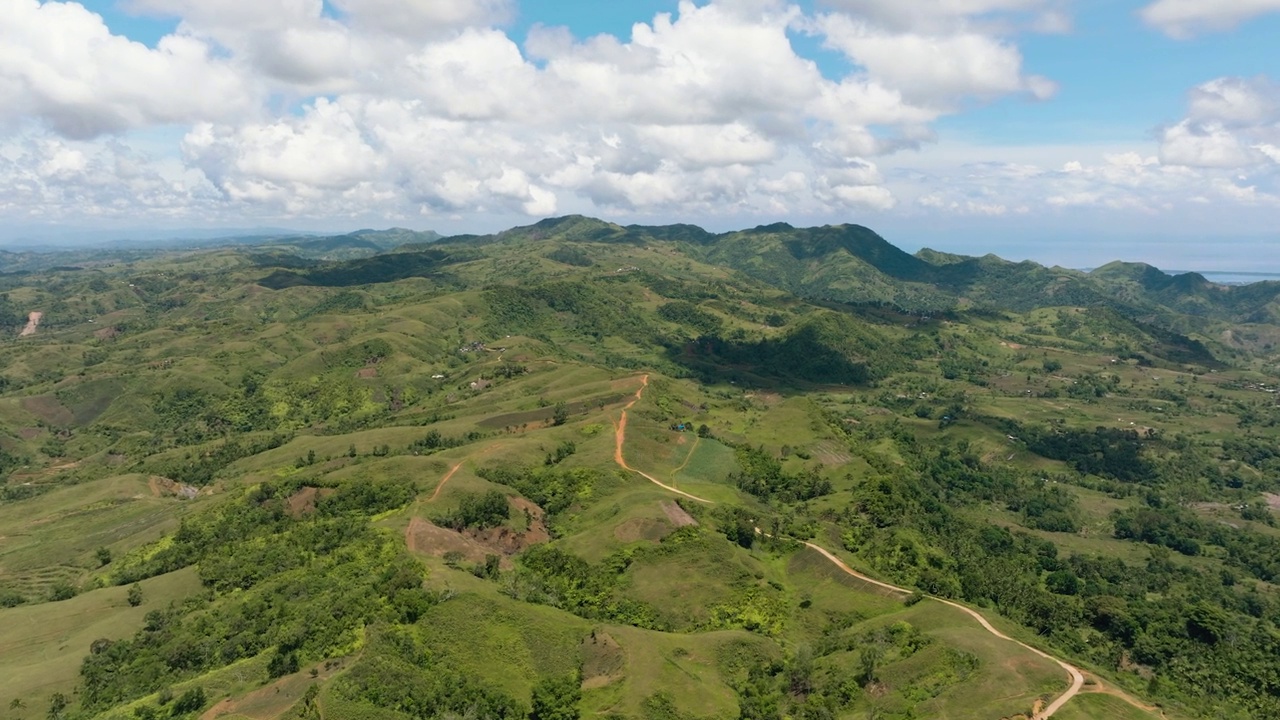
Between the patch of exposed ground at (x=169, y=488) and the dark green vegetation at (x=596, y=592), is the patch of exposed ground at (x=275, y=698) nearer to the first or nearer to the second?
the dark green vegetation at (x=596, y=592)

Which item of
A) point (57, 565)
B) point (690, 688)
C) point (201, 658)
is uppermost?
point (690, 688)

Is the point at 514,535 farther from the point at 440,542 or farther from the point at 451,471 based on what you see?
the point at 451,471

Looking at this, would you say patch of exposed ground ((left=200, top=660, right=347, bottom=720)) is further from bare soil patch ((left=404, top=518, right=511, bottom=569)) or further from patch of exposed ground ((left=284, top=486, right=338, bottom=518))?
patch of exposed ground ((left=284, top=486, right=338, bottom=518))

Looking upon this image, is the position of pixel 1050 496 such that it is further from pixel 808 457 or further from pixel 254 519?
pixel 254 519

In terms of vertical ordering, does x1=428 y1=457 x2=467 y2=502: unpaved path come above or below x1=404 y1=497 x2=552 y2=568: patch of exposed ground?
above

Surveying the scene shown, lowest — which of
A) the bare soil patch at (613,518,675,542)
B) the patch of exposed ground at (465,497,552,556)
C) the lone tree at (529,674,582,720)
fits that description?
the lone tree at (529,674,582,720)

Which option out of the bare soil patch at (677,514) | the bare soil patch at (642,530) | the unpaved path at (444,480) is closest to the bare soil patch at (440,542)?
the unpaved path at (444,480)

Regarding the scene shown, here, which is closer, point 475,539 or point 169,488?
point 475,539

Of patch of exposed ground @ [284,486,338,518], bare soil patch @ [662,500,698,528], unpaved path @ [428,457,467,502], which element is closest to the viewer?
bare soil patch @ [662,500,698,528]

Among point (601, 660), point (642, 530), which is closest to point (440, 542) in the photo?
point (642, 530)

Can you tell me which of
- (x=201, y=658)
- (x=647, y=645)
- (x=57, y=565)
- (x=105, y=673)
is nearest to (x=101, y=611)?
(x=105, y=673)

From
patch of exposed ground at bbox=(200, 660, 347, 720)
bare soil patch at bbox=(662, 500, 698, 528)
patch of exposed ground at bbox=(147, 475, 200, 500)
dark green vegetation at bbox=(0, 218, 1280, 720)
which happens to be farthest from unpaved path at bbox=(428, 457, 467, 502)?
→ patch of exposed ground at bbox=(147, 475, 200, 500)
